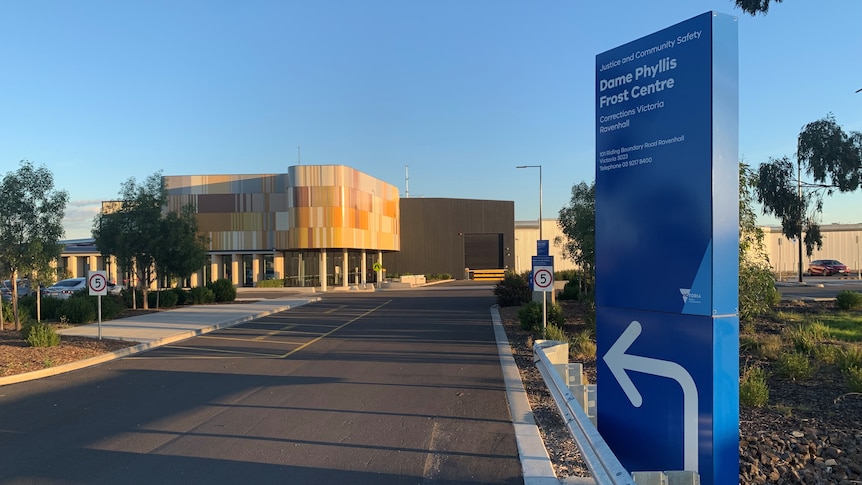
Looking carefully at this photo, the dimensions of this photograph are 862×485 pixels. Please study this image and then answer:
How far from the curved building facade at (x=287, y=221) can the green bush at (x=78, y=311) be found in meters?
28.8

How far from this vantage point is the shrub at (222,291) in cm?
3331

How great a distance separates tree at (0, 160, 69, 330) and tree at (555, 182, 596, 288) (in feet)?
56.0

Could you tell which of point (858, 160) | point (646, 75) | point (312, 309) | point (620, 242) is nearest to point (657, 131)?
point (646, 75)

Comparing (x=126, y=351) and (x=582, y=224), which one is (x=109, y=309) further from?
(x=582, y=224)

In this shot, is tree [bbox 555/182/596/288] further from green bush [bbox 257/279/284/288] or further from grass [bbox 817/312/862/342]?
green bush [bbox 257/279/284/288]

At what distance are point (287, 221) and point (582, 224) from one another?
35345 mm

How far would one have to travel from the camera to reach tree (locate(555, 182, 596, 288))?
2102 cm

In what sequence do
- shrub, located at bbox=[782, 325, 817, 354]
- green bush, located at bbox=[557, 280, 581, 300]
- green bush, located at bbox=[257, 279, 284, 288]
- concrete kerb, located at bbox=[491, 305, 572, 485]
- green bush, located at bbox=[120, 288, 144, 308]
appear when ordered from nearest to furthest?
concrete kerb, located at bbox=[491, 305, 572, 485]
shrub, located at bbox=[782, 325, 817, 354]
green bush, located at bbox=[120, 288, 144, 308]
green bush, located at bbox=[557, 280, 581, 300]
green bush, located at bbox=[257, 279, 284, 288]

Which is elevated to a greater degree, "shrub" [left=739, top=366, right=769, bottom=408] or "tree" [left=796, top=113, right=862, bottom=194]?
"tree" [left=796, top=113, right=862, bottom=194]

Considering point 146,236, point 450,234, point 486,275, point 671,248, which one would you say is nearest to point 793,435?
point 671,248

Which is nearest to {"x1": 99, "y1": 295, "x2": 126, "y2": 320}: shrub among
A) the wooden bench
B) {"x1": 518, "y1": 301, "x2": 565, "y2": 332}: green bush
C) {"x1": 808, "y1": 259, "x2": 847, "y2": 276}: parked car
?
{"x1": 518, "y1": 301, "x2": 565, "y2": 332}: green bush

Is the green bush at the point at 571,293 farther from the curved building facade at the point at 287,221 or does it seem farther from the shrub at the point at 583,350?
the curved building facade at the point at 287,221

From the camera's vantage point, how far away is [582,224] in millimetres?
21656

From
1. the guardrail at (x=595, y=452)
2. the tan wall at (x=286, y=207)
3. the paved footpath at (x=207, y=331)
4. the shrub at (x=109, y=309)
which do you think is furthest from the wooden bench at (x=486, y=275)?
the guardrail at (x=595, y=452)
